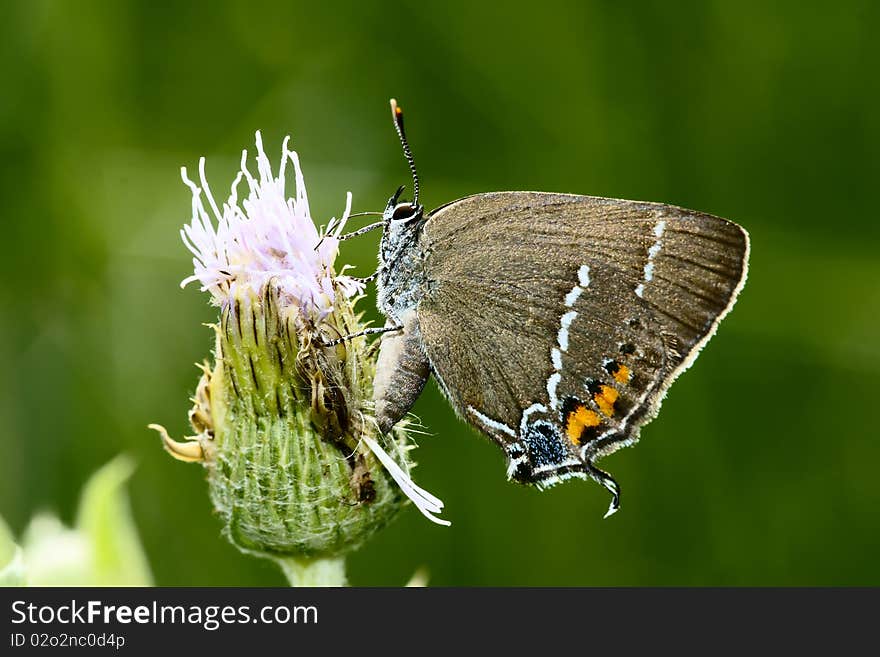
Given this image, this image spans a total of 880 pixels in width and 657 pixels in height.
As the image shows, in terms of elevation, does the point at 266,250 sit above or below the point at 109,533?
above

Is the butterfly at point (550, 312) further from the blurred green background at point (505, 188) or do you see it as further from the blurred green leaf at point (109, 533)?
the blurred green background at point (505, 188)

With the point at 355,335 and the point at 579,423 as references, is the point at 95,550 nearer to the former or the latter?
the point at 355,335

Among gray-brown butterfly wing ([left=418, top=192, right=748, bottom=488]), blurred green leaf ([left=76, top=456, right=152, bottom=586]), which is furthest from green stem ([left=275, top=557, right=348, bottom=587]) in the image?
gray-brown butterfly wing ([left=418, top=192, right=748, bottom=488])

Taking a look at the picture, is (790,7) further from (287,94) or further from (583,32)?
(287,94)

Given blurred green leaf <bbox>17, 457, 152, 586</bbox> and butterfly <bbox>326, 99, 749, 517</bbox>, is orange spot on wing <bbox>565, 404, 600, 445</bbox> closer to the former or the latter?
butterfly <bbox>326, 99, 749, 517</bbox>

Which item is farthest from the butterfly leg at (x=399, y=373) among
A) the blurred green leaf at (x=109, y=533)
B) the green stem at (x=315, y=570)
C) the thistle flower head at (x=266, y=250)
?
the blurred green leaf at (x=109, y=533)

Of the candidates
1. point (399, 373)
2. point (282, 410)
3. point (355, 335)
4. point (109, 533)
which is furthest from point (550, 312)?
point (109, 533)

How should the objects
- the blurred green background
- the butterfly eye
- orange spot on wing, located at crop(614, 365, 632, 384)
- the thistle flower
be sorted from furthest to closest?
the blurred green background → the butterfly eye → orange spot on wing, located at crop(614, 365, 632, 384) → the thistle flower

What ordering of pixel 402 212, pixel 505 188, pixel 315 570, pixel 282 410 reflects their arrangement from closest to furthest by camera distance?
1. pixel 282 410
2. pixel 315 570
3. pixel 402 212
4. pixel 505 188
